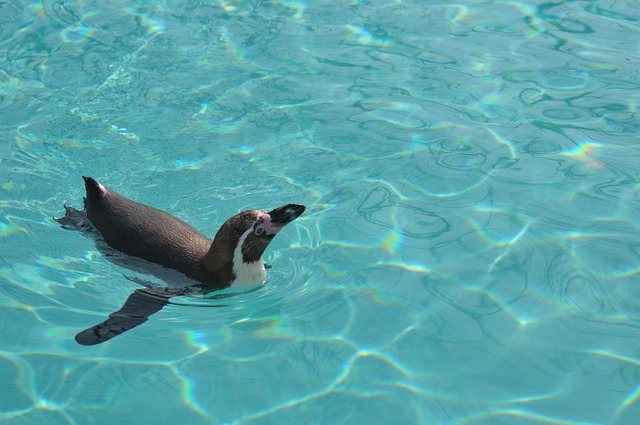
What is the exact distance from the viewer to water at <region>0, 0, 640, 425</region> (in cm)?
472

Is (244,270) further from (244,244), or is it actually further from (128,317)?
(128,317)

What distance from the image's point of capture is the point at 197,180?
6578 millimetres

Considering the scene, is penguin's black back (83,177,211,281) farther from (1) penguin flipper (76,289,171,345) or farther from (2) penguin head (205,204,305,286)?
(1) penguin flipper (76,289,171,345)

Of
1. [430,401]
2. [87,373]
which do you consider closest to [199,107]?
[87,373]

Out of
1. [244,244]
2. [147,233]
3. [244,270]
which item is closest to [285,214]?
[244,244]

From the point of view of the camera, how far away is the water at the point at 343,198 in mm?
4719

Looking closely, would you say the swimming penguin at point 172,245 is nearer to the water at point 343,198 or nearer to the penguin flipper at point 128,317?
the penguin flipper at point 128,317

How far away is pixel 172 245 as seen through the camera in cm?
546

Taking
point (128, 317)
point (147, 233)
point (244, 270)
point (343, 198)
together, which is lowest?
point (343, 198)

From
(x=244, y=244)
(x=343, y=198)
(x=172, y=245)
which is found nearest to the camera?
(x=244, y=244)

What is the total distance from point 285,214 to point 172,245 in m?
0.84

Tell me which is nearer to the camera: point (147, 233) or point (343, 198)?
point (147, 233)

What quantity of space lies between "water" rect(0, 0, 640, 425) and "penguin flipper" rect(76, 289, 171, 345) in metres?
0.09

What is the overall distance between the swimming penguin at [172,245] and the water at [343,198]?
114mm
